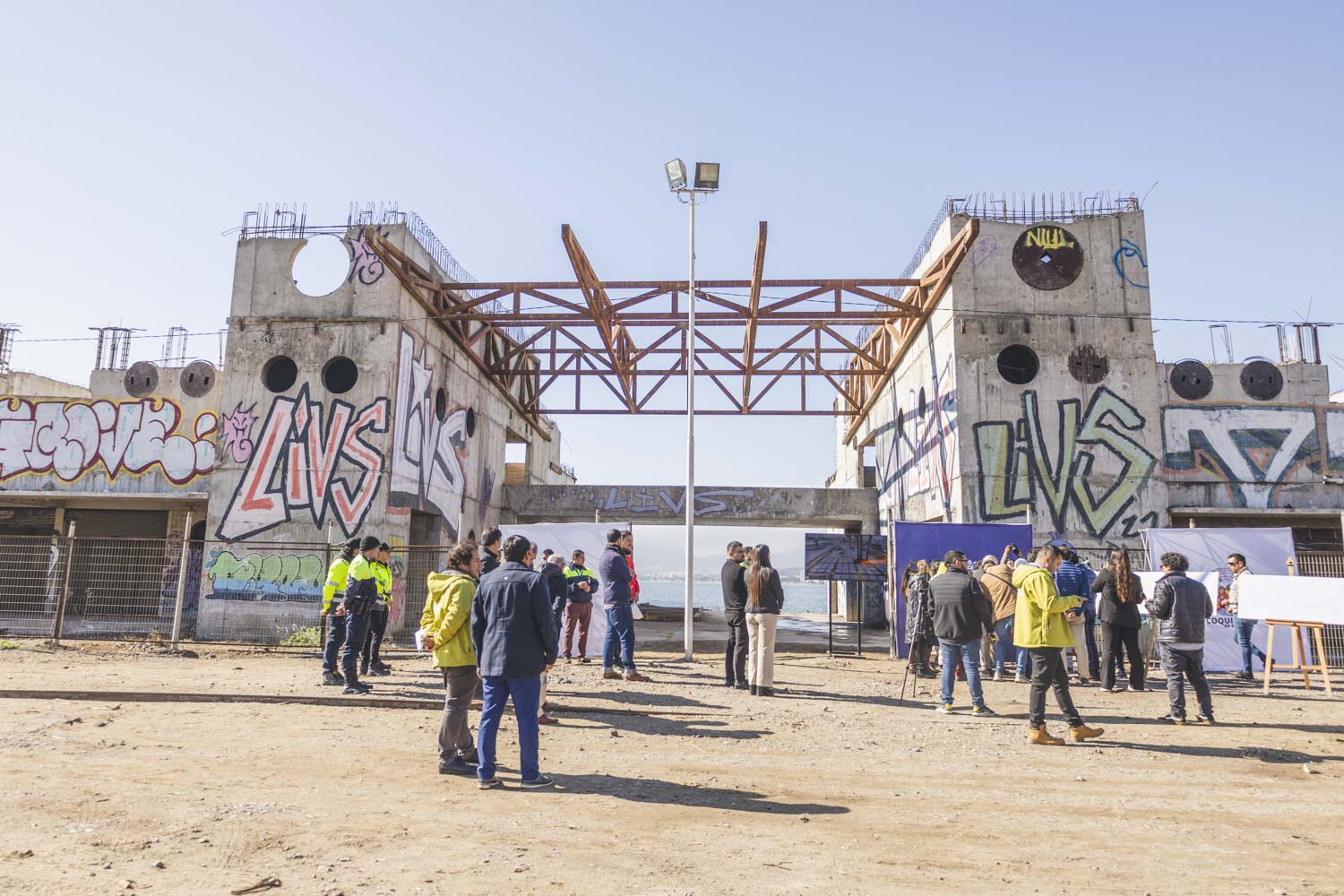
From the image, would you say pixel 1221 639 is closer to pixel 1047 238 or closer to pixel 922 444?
pixel 922 444

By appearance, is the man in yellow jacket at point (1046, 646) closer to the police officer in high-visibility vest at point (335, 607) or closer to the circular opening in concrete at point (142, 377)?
the police officer in high-visibility vest at point (335, 607)

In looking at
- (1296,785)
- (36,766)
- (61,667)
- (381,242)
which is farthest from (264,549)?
(1296,785)

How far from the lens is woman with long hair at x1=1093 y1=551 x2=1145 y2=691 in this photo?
36.1 feet

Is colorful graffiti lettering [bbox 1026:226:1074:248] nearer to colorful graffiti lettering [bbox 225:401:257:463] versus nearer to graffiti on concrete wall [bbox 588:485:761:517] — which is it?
graffiti on concrete wall [bbox 588:485:761:517]

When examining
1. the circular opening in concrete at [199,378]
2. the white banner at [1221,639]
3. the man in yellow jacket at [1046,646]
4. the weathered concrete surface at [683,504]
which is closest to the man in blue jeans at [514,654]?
the man in yellow jacket at [1046,646]

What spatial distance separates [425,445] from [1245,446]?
1817cm

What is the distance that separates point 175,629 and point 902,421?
17221 millimetres

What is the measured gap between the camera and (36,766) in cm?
630

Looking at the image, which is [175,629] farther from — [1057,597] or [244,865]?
[1057,597]

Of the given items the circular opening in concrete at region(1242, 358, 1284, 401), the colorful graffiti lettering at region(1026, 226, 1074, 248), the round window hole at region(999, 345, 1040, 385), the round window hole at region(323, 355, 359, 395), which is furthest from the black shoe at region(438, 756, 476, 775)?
the circular opening in concrete at region(1242, 358, 1284, 401)

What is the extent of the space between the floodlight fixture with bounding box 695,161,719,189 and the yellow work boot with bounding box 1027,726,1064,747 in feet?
36.0

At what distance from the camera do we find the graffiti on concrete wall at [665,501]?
24062mm

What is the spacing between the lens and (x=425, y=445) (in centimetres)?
→ 1958

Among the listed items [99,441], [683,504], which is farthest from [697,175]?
[99,441]
